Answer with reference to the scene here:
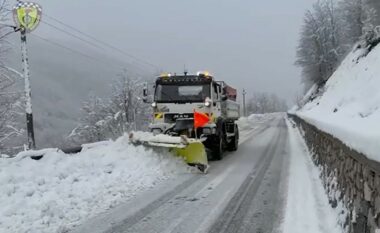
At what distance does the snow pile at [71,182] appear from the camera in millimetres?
7145

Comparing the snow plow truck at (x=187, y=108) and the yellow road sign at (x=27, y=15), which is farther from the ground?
the yellow road sign at (x=27, y=15)

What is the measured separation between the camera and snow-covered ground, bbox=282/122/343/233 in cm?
675

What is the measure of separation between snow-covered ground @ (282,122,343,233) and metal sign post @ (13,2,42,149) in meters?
10.3

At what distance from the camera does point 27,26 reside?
19.0 m

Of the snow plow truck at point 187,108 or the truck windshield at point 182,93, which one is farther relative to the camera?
the truck windshield at point 182,93

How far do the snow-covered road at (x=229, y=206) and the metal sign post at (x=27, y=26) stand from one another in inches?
329

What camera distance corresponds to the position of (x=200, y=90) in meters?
15.7

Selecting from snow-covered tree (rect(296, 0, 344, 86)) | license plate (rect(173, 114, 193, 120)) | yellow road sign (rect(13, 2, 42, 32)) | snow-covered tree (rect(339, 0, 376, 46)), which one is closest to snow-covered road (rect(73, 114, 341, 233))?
license plate (rect(173, 114, 193, 120))

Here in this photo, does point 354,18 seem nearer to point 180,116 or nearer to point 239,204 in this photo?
point 180,116

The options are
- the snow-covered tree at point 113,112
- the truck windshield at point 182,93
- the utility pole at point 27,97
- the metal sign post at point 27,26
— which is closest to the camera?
the truck windshield at point 182,93

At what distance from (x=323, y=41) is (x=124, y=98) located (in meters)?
35.1

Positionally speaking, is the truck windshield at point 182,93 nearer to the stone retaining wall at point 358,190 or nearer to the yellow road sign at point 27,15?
the yellow road sign at point 27,15

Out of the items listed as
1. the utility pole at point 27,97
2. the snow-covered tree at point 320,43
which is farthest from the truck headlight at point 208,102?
the snow-covered tree at point 320,43

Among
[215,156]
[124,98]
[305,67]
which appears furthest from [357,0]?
[215,156]
